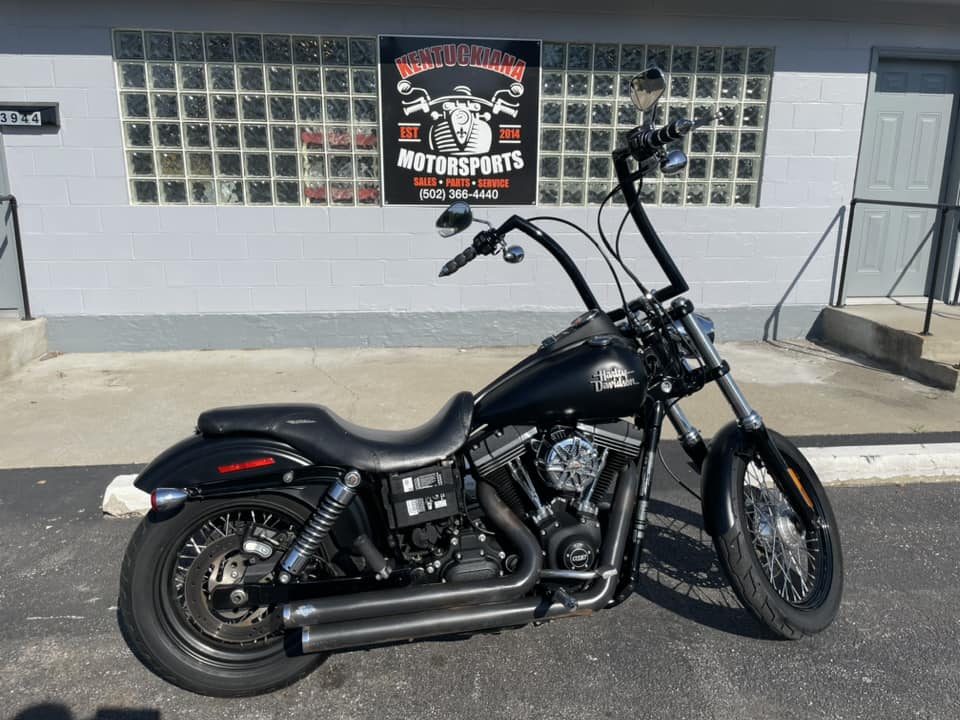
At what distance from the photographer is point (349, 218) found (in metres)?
6.41

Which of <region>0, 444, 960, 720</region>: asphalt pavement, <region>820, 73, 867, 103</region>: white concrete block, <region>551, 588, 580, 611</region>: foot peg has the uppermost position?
<region>820, 73, 867, 103</region>: white concrete block

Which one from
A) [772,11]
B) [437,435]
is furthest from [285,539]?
[772,11]

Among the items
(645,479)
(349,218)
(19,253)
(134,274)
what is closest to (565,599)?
(645,479)

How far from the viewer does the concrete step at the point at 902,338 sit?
5.77m

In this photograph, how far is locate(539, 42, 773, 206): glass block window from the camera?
6402mm

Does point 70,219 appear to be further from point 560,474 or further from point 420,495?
point 560,474

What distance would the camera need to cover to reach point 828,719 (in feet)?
7.68

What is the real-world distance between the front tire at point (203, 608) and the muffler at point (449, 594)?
167mm

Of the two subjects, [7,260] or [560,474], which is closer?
[560,474]

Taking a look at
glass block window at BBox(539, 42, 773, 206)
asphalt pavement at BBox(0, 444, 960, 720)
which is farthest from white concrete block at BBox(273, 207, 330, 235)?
asphalt pavement at BBox(0, 444, 960, 720)

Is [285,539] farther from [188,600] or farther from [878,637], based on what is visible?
[878,637]

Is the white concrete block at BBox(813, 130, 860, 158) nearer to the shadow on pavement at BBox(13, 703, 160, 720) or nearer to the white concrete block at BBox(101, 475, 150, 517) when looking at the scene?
the white concrete block at BBox(101, 475, 150, 517)

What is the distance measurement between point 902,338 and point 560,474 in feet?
15.8

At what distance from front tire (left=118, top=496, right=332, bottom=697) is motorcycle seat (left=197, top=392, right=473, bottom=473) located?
21 centimetres
